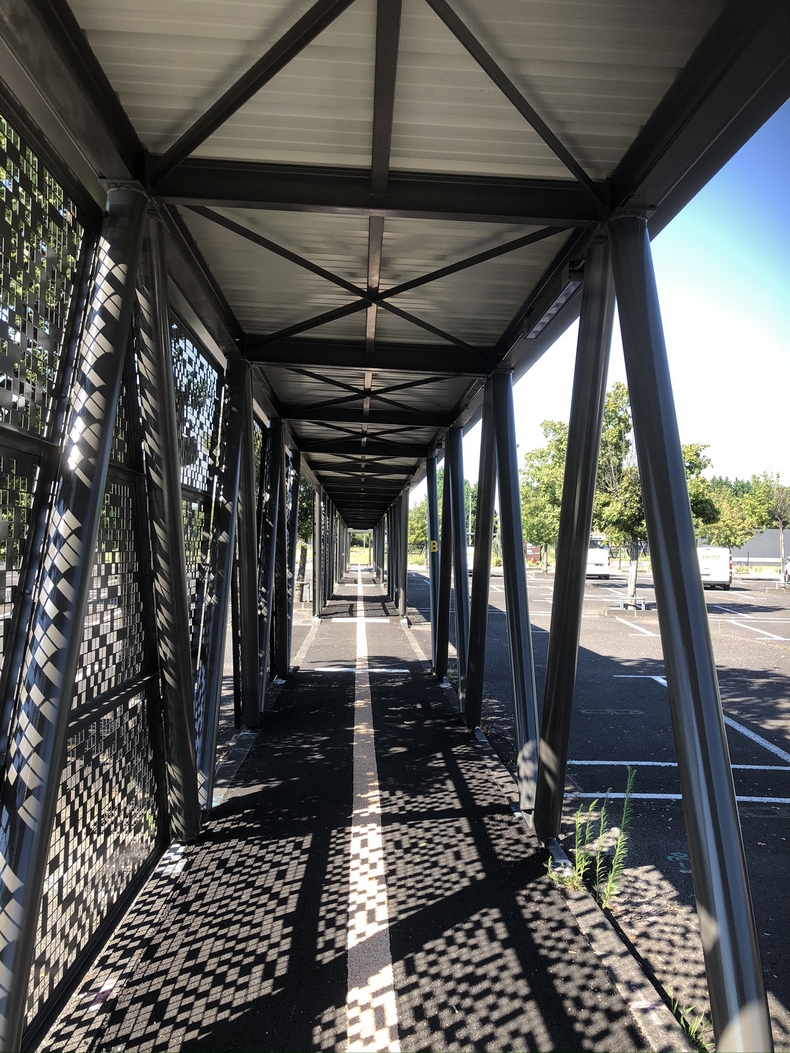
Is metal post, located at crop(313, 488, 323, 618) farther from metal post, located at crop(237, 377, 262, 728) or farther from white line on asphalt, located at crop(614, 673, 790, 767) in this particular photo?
white line on asphalt, located at crop(614, 673, 790, 767)

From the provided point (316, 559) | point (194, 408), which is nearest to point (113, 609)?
point (194, 408)

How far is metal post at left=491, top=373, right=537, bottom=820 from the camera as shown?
18.8 ft

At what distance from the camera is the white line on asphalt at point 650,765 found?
682 cm

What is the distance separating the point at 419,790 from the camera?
234 inches

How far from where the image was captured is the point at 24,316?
3.03 meters

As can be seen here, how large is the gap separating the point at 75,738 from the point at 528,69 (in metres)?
3.97

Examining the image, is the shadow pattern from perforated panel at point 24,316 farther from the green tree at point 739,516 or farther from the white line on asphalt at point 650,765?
the green tree at point 739,516

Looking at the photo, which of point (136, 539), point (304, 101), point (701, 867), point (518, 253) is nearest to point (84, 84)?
point (304, 101)

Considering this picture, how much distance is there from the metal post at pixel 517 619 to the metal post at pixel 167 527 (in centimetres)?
264

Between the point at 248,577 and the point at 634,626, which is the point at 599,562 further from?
the point at 248,577

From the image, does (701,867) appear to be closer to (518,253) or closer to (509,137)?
(509,137)

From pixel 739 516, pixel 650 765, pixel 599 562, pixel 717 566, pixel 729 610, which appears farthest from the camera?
pixel 739 516

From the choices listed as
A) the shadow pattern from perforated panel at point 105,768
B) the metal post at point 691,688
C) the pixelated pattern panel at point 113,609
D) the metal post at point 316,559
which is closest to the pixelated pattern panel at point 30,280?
the shadow pattern from perforated panel at point 105,768

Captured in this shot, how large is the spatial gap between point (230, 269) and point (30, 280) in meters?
2.76
